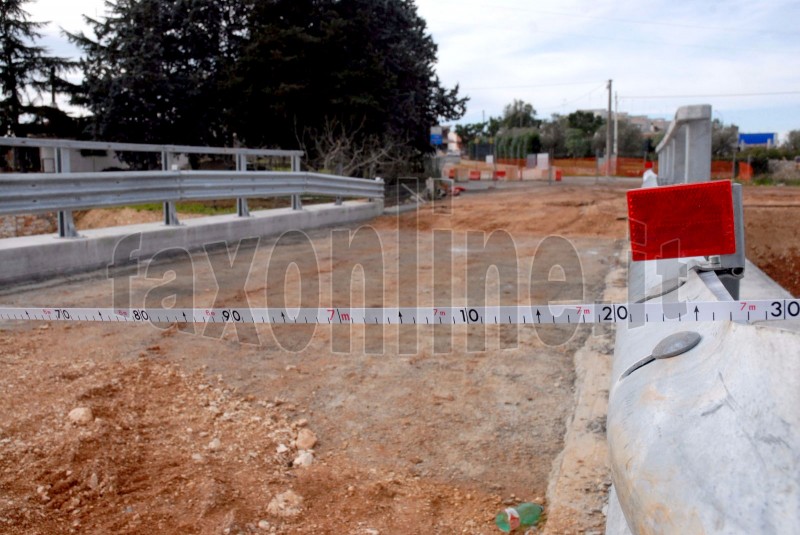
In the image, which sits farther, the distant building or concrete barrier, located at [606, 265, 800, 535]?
the distant building

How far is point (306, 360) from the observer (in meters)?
4.42

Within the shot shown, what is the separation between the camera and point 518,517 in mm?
2691

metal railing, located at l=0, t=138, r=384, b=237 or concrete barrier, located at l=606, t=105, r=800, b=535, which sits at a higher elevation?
metal railing, located at l=0, t=138, r=384, b=237

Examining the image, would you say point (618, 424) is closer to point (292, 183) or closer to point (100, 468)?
point (100, 468)

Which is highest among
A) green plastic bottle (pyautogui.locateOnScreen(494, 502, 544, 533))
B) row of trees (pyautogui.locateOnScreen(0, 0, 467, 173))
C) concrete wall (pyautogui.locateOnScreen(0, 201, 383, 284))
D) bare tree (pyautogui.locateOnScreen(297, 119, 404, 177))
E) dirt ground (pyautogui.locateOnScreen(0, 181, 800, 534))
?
row of trees (pyautogui.locateOnScreen(0, 0, 467, 173))

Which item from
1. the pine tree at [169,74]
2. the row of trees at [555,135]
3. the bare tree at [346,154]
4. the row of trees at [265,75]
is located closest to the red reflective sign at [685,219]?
the bare tree at [346,154]

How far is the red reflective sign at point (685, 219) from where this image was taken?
1.89 m

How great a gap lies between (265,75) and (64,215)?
19166 millimetres

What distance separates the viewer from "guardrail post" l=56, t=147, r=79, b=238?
6879 mm

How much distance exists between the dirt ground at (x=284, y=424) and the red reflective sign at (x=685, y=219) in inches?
46.2

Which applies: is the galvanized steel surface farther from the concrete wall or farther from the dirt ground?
Answer: the dirt ground

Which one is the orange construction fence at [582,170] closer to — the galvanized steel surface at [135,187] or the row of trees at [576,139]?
the row of trees at [576,139]

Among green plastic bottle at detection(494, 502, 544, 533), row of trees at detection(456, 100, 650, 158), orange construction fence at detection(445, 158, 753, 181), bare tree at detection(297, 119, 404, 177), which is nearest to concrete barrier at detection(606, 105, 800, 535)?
green plastic bottle at detection(494, 502, 544, 533)

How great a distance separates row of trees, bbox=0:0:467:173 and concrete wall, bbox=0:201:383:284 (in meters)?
9.89
